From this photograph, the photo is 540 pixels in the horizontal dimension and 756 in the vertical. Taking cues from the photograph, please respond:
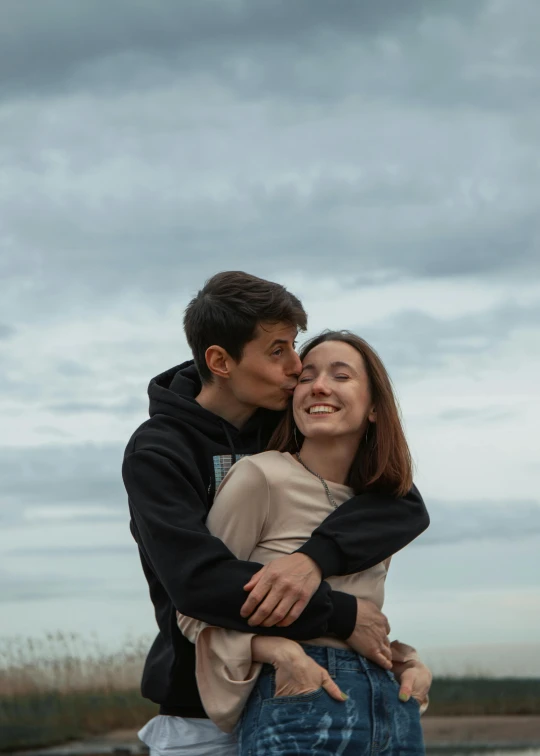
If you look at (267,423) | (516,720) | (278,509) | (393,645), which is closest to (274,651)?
A: (278,509)

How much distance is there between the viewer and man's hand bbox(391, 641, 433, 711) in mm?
2842

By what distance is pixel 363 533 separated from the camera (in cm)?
279

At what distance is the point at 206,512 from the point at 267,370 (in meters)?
0.48

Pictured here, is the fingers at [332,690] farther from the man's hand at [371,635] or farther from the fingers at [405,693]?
the fingers at [405,693]

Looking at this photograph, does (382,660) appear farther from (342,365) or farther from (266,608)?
(342,365)

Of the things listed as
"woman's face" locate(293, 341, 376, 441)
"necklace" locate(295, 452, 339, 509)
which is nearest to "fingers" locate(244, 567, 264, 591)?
"necklace" locate(295, 452, 339, 509)

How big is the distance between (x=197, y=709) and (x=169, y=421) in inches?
33.2

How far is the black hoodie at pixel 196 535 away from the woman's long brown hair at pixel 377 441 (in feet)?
0.19

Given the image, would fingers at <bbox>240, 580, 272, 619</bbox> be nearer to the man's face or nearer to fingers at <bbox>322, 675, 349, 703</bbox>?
fingers at <bbox>322, 675, 349, 703</bbox>

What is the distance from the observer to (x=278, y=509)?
110 inches

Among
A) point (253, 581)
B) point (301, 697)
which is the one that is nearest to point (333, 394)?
point (253, 581)

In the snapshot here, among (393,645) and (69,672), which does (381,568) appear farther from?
(69,672)

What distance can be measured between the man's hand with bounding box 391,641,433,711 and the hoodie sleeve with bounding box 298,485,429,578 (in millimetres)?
343

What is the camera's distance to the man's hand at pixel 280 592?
2594mm
